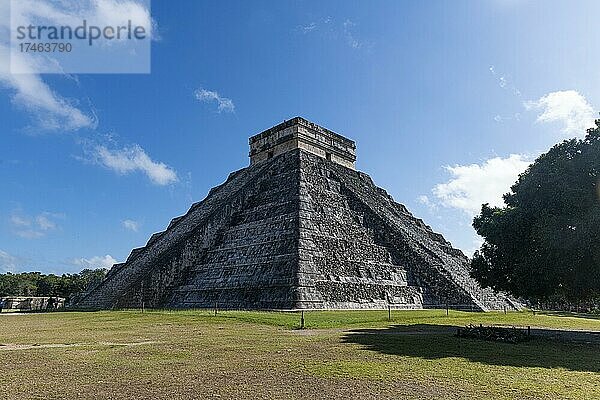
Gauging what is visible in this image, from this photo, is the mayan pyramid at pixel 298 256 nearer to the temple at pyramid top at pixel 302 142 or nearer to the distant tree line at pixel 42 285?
the temple at pyramid top at pixel 302 142

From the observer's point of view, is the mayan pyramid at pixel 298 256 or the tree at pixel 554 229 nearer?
the tree at pixel 554 229

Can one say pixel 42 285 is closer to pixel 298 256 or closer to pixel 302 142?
pixel 302 142

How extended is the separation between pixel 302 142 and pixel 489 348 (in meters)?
27.0

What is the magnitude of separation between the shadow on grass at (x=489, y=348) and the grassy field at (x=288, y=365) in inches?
1.0

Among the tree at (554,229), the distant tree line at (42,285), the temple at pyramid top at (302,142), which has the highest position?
the temple at pyramid top at (302,142)

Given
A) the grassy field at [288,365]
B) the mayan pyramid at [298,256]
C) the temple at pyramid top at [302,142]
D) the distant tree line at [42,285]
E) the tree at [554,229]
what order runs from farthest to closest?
the distant tree line at [42,285]
the temple at pyramid top at [302,142]
the mayan pyramid at [298,256]
the tree at [554,229]
the grassy field at [288,365]

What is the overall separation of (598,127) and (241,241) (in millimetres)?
18975

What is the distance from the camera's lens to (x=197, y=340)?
1185cm

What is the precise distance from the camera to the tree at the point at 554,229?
1348cm

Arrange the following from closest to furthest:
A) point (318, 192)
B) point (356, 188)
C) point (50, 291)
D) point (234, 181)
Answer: point (318, 192) → point (356, 188) → point (234, 181) → point (50, 291)

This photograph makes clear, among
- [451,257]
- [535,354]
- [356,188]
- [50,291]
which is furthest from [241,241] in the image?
[50,291]

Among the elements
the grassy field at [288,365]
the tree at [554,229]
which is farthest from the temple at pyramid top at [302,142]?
the grassy field at [288,365]

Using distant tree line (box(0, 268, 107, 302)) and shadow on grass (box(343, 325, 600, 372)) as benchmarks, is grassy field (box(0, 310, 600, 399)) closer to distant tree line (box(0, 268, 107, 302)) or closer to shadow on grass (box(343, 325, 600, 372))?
shadow on grass (box(343, 325, 600, 372))

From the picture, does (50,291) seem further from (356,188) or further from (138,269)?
(356,188)
